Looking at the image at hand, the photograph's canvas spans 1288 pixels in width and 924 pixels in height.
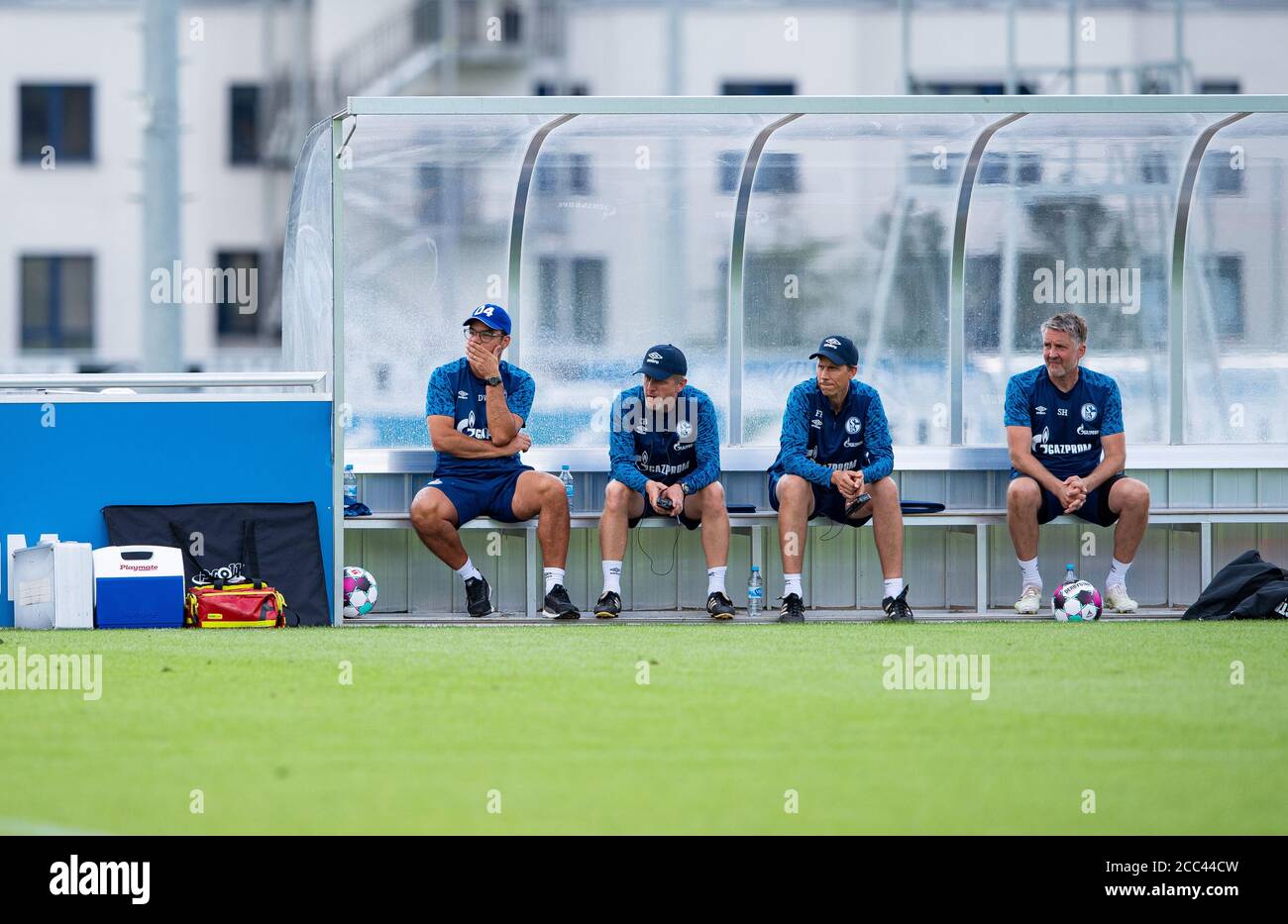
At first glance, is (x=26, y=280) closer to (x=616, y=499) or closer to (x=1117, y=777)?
(x=616, y=499)

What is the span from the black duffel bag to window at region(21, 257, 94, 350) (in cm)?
2134

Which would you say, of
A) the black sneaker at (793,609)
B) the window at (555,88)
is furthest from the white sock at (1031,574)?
the window at (555,88)

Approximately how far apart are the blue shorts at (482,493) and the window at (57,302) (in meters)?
21.4

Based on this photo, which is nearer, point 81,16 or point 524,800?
point 524,800

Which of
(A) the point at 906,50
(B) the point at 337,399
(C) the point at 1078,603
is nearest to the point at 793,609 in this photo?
(C) the point at 1078,603

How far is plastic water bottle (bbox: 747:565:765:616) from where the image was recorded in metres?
9.95

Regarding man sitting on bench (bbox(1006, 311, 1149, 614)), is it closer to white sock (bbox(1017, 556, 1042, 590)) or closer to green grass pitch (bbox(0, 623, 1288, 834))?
white sock (bbox(1017, 556, 1042, 590))

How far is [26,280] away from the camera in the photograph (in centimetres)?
2967

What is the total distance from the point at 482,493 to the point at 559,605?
2.22 feet

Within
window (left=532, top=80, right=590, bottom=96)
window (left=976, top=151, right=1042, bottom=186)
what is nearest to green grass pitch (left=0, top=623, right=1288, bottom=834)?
window (left=976, top=151, right=1042, bottom=186)

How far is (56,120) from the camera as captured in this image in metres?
30.0

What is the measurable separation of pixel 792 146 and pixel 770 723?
5564 mm

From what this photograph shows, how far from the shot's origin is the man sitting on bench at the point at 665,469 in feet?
31.1
